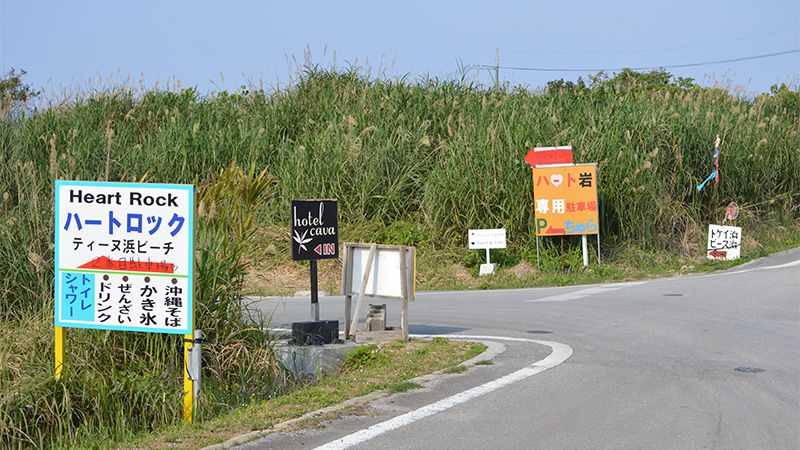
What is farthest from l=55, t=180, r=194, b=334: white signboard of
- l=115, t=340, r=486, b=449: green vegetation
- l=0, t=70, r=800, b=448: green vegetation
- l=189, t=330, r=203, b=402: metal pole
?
l=0, t=70, r=800, b=448: green vegetation

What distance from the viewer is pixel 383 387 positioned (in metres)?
9.38

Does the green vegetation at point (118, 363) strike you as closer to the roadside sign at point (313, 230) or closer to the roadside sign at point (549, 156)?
the roadside sign at point (313, 230)

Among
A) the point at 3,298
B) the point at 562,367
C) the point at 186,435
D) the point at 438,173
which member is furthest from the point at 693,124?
the point at 186,435

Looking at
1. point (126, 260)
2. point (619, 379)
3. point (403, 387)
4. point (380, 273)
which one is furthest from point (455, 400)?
point (380, 273)

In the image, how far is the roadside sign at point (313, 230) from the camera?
12375 mm

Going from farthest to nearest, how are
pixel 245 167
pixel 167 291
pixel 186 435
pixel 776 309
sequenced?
pixel 245 167 → pixel 776 309 → pixel 167 291 → pixel 186 435

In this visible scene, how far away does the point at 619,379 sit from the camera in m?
9.99

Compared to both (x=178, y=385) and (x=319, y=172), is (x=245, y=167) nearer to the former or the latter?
(x=319, y=172)

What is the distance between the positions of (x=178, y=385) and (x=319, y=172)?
1498 cm

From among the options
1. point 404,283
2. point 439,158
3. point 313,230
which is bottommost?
point 404,283

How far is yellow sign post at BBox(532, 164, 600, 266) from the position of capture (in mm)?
22281

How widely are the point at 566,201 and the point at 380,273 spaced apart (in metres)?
10.5

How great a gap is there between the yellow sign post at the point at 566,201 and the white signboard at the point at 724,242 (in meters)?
2.99

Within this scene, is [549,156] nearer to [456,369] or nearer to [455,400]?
[456,369]
